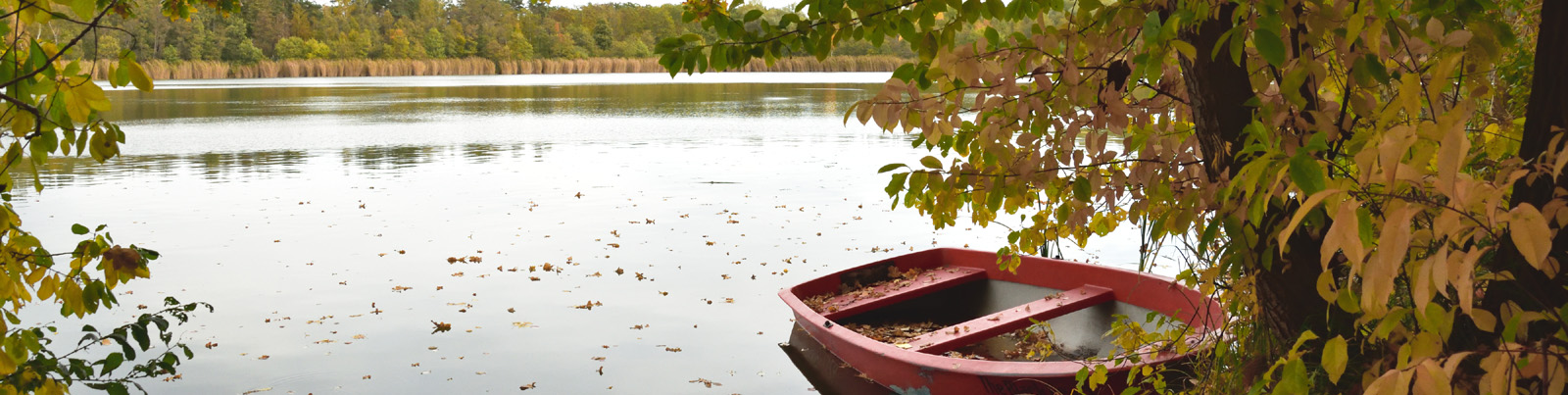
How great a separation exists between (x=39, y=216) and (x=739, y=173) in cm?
919

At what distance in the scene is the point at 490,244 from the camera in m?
11.6

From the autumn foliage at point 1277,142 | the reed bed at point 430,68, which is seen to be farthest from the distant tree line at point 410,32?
the autumn foliage at point 1277,142

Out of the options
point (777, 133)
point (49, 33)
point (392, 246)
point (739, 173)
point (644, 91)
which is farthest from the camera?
point (644, 91)

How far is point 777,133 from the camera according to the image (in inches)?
965

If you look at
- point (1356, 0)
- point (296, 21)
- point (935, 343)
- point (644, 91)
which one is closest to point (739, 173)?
point (935, 343)

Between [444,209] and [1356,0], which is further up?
[1356,0]

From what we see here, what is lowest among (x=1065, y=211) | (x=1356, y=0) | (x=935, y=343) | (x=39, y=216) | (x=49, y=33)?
(x=39, y=216)

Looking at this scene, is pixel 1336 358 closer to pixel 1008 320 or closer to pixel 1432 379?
pixel 1432 379

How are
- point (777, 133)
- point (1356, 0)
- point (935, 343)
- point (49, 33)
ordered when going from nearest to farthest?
point (1356, 0)
point (49, 33)
point (935, 343)
point (777, 133)

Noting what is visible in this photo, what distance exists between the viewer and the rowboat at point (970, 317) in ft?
18.1

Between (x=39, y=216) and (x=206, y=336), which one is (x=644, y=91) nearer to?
(x=39, y=216)

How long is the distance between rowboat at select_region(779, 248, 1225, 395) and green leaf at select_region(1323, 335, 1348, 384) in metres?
3.37

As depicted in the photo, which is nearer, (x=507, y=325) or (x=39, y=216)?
(x=507, y=325)

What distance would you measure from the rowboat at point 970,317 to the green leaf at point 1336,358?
3.37 metres
